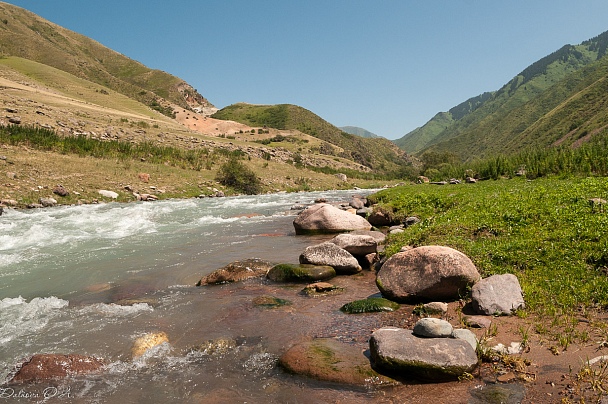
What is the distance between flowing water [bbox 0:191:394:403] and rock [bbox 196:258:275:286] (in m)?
0.51

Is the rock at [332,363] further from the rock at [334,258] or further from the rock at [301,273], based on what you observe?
the rock at [334,258]

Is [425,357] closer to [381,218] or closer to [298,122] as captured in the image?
[381,218]

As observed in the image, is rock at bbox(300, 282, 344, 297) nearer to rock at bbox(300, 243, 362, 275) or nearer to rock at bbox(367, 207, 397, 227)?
rock at bbox(300, 243, 362, 275)

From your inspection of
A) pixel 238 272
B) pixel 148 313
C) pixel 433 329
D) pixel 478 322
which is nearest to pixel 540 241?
pixel 478 322

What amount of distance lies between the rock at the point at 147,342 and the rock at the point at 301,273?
161 inches

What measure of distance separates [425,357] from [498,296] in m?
2.95

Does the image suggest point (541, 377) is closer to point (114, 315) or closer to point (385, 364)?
point (385, 364)

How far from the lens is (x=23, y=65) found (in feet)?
253

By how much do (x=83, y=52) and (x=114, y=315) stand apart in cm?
17204

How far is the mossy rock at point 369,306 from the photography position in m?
7.70

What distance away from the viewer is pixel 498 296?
6977 mm

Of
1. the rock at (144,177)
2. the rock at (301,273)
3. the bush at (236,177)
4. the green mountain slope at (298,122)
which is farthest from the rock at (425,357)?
the green mountain slope at (298,122)

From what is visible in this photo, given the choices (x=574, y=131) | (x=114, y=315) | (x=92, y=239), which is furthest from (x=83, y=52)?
(x=574, y=131)

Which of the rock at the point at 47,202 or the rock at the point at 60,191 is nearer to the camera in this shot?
the rock at the point at 47,202
